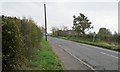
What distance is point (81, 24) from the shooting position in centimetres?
8900

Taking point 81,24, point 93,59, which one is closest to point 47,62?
point 93,59

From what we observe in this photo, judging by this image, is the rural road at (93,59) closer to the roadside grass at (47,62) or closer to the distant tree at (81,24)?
the roadside grass at (47,62)

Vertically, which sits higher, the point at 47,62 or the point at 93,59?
the point at 47,62

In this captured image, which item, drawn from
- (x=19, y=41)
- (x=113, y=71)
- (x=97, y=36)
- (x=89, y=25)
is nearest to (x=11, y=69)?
(x=19, y=41)

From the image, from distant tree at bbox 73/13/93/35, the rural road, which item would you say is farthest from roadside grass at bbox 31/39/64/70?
distant tree at bbox 73/13/93/35

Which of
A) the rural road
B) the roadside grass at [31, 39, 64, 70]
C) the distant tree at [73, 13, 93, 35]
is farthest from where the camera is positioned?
the distant tree at [73, 13, 93, 35]

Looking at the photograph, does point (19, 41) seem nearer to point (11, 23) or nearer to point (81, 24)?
point (11, 23)

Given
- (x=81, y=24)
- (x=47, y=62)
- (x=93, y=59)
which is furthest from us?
(x=81, y=24)

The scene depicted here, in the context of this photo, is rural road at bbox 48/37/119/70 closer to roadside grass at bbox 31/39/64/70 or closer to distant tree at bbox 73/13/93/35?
roadside grass at bbox 31/39/64/70

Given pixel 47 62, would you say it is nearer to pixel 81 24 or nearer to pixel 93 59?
pixel 93 59

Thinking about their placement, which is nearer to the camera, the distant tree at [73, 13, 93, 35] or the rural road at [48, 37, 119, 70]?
the rural road at [48, 37, 119, 70]

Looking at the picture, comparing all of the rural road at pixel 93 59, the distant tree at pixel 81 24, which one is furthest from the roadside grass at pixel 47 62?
the distant tree at pixel 81 24

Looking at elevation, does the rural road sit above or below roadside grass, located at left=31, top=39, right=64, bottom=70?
below

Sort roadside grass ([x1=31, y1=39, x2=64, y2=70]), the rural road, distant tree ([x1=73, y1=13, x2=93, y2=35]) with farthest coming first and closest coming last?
distant tree ([x1=73, y1=13, x2=93, y2=35]), the rural road, roadside grass ([x1=31, y1=39, x2=64, y2=70])
